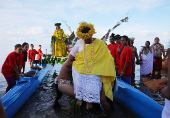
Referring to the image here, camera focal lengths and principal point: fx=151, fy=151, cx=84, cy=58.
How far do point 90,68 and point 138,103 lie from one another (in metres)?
1.30

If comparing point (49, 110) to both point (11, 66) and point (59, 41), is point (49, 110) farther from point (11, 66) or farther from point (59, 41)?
point (59, 41)

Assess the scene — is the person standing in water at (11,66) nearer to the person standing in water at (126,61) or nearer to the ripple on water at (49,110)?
the ripple on water at (49,110)

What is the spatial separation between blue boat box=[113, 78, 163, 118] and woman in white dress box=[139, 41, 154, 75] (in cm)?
421

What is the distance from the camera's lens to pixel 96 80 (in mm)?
2850

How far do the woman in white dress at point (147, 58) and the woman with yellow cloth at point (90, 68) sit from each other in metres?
5.30

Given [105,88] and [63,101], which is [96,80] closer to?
[105,88]

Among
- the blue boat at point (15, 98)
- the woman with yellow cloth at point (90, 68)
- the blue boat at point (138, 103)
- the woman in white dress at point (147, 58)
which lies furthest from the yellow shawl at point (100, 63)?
the woman in white dress at point (147, 58)

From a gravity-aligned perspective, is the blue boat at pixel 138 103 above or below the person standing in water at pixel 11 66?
below

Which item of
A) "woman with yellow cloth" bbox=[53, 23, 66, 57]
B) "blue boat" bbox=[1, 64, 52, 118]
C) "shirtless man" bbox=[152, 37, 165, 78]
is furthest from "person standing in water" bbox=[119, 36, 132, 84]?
"woman with yellow cloth" bbox=[53, 23, 66, 57]

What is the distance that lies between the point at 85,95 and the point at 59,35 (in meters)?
6.22

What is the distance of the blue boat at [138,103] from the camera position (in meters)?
2.74

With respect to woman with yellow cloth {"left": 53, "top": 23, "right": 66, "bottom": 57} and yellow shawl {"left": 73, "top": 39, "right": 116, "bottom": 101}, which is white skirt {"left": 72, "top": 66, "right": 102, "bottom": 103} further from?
woman with yellow cloth {"left": 53, "top": 23, "right": 66, "bottom": 57}

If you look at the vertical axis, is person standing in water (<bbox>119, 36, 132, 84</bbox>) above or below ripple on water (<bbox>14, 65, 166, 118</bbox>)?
above

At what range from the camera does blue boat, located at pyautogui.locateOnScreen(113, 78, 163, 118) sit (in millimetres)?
2736
